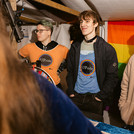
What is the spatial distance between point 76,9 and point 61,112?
111 inches

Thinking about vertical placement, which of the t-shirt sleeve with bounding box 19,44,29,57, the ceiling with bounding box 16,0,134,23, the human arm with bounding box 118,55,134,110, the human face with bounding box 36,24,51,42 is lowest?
the human arm with bounding box 118,55,134,110

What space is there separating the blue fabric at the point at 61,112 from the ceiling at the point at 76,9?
1897 millimetres

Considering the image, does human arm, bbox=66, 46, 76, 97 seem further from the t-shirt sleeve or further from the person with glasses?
the t-shirt sleeve

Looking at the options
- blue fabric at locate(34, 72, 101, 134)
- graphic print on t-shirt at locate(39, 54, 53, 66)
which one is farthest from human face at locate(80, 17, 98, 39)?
→ blue fabric at locate(34, 72, 101, 134)

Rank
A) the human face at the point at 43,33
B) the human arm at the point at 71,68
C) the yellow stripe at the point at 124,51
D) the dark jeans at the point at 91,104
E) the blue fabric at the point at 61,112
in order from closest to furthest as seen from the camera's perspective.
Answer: the blue fabric at the point at 61,112 → the dark jeans at the point at 91,104 → the human arm at the point at 71,68 → the human face at the point at 43,33 → the yellow stripe at the point at 124,51

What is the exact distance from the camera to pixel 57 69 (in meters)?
2.36

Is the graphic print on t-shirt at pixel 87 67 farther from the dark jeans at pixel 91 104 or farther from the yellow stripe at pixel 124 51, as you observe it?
the yellow stripe at pixel 124 51

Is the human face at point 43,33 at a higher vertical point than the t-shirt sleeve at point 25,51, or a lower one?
higher

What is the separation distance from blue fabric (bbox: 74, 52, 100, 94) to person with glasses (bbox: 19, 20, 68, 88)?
1.30 ft

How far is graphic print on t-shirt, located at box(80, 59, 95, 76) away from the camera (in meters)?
2.10

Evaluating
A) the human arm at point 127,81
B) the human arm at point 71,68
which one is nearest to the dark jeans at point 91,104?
the human arm at point 71,68

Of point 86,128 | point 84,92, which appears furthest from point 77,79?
point 86,128

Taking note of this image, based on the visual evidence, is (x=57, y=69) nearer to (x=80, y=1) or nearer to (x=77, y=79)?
(x=77, y=79)

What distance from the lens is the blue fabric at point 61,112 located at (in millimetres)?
367
